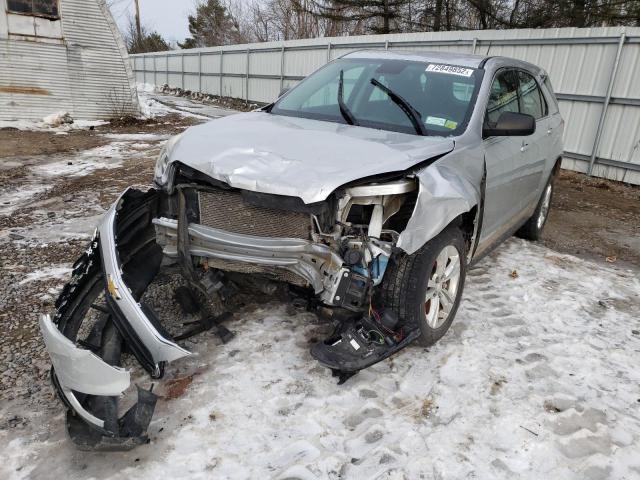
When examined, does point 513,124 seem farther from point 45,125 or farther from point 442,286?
point 45,125

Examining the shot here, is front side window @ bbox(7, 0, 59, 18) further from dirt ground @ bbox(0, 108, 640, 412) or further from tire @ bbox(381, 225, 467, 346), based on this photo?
tire @ bbox(381, 225, 467, 346)

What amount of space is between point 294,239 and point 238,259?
13.0 inches

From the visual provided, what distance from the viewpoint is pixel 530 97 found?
4.62 meters

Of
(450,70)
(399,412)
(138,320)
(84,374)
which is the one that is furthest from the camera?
(450,70)

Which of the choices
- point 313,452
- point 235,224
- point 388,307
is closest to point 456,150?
point 388,307

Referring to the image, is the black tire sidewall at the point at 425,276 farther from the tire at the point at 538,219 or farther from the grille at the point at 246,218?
the tire at the point at 538,219

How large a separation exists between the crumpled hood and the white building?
11.3 metres

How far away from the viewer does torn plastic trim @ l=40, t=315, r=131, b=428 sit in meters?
2.09

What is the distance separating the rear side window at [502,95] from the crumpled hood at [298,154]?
83 cm

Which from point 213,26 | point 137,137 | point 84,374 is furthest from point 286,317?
point 213,26

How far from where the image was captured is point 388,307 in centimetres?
278

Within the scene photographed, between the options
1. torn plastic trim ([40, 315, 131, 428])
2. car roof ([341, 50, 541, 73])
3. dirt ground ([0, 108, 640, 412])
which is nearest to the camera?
torn plastic trim ([40, 315, 131, 428])

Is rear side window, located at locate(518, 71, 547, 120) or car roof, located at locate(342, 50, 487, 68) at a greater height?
car roof, located at locate(342, 50, 487, 68)

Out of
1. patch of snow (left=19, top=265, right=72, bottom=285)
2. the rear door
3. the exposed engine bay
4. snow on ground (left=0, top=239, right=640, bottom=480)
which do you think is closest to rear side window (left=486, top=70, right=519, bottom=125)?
the rear door
